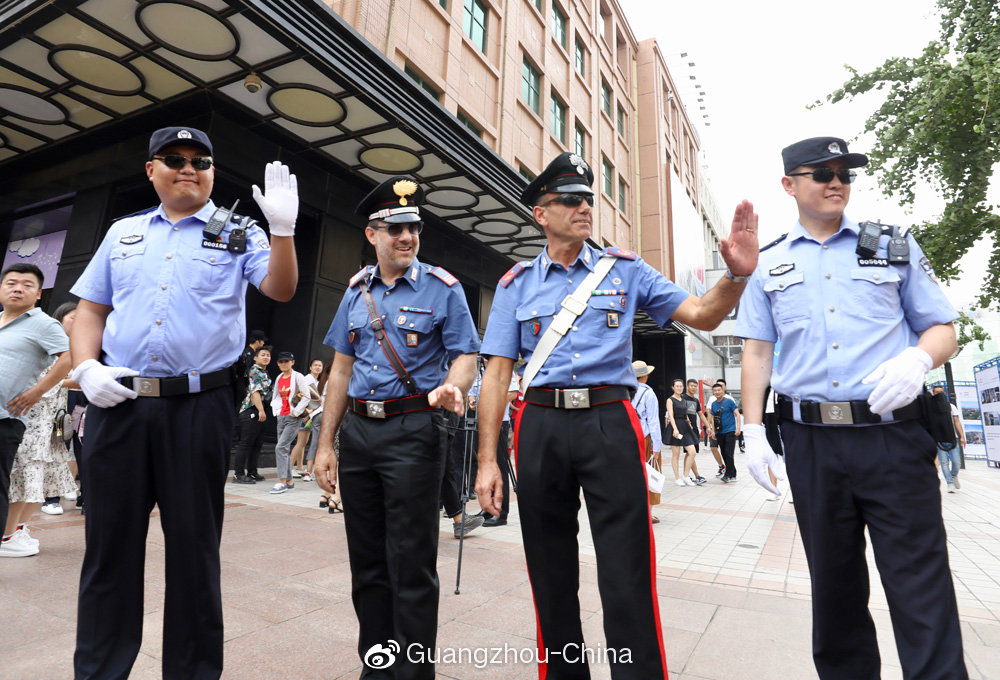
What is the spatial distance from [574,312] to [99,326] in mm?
1950

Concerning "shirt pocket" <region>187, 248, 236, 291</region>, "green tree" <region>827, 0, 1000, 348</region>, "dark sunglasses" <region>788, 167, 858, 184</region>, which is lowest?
"shirt pocket" <region>187, 248, 236, 291</region>

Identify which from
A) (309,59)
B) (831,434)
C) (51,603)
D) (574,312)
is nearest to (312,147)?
(309,59)

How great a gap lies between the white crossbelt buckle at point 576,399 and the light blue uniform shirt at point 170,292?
4.29 feet

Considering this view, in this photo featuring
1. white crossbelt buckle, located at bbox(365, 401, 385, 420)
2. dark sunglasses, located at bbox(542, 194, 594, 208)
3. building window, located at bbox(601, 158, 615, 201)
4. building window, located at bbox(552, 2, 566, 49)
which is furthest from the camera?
building window, located at bbox(601, 158, 615, 201)

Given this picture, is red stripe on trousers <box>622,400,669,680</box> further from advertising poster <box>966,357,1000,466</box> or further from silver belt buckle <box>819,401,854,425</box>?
advertising poster <box>966,357,1000,466</box>

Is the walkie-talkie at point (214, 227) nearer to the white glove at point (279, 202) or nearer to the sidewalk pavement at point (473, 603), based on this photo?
the white glove at point (279, 202)

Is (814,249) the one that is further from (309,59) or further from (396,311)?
(309,59)

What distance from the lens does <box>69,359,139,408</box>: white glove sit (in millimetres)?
1974

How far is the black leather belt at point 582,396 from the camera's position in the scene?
2135mm

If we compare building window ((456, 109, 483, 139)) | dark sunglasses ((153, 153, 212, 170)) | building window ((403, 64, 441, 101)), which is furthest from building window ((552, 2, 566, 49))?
dark sunglasses ((153, 153, 212, 170))

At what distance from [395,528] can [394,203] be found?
151cm

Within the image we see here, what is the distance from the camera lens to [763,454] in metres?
2.49

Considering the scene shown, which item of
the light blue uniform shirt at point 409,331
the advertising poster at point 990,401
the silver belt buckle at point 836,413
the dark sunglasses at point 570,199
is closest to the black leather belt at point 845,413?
the silver belt buckle at point 836,413

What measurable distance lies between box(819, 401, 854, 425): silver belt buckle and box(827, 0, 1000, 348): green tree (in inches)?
466
